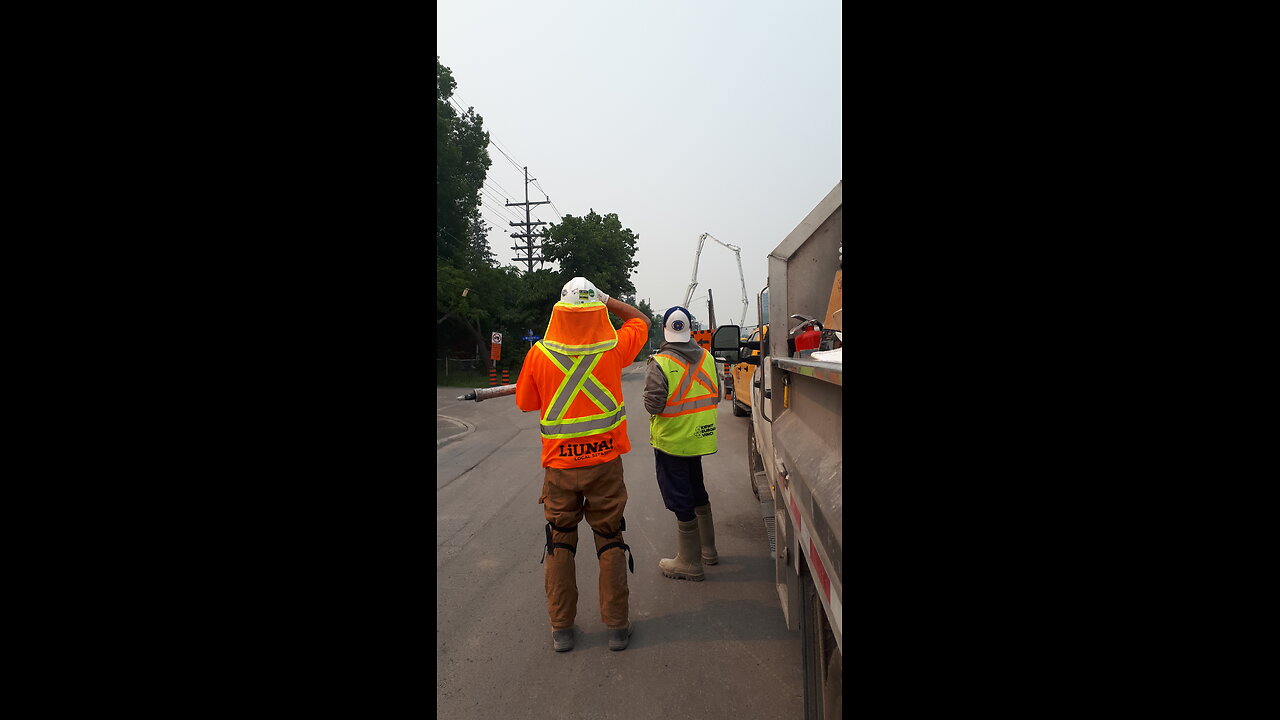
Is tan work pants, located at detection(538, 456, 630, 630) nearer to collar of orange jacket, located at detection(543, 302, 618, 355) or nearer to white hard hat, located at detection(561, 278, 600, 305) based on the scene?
collar of orange jacket, located at detection(543, 302, 618, 355)

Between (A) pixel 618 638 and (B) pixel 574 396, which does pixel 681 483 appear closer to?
(A) pixel 618 638

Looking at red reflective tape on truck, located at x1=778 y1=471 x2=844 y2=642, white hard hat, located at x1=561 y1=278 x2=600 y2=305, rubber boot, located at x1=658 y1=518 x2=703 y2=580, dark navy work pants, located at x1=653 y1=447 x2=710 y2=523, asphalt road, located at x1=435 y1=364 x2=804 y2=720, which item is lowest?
asphalt road, located at x1=435 y1=364 x2=804 y2=720

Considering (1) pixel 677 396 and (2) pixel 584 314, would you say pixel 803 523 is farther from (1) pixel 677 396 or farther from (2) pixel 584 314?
(1) pixel 677 396

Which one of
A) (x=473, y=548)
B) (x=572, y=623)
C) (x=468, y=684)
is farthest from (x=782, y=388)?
(x=473, y=548)

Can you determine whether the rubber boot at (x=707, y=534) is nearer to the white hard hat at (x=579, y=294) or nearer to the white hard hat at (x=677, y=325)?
the white hard hat at (x=677, y=325)

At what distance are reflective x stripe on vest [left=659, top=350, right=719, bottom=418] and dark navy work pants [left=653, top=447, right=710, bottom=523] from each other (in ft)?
1.11


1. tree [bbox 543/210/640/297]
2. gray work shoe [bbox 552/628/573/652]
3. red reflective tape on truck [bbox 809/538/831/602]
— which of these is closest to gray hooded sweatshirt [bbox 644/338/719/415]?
gray work shoe [bbox 552/628/573/652]

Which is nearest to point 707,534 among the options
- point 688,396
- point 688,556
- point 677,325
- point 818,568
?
point 688,556

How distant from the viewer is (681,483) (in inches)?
157

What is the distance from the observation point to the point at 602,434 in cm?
316

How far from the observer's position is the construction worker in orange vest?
123 inches

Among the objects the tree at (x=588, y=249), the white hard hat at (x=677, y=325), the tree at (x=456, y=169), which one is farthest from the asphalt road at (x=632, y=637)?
the tree at (x=588, y=249)

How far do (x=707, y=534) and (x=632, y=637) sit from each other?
1.22 m
